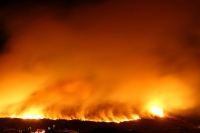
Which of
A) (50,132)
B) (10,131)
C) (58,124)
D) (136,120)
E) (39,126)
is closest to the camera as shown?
(50,132)

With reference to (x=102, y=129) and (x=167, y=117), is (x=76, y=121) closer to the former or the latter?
(x=167, y=117)

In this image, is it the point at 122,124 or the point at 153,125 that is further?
the point at 122,124

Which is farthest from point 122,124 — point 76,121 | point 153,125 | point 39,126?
point 39,126

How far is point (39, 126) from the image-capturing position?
153 feet

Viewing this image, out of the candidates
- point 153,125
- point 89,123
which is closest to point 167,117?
point 153,125

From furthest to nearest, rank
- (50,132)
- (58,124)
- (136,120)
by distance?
1. (136,120)
2. (58,124)
3. (50,132)

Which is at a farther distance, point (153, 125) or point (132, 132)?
point (153, 125)

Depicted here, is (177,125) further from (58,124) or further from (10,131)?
(10,131)

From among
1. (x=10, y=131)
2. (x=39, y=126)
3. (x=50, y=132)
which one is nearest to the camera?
(x=50, y=132)

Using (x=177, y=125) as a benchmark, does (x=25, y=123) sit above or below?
above

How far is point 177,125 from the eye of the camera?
4694 centimetres

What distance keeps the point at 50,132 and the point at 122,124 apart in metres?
30.5

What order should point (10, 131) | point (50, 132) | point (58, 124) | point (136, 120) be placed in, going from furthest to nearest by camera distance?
point (136, 120), point (58, 124), point (10, 131), point (50, 132)

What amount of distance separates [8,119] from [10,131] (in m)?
20.8
